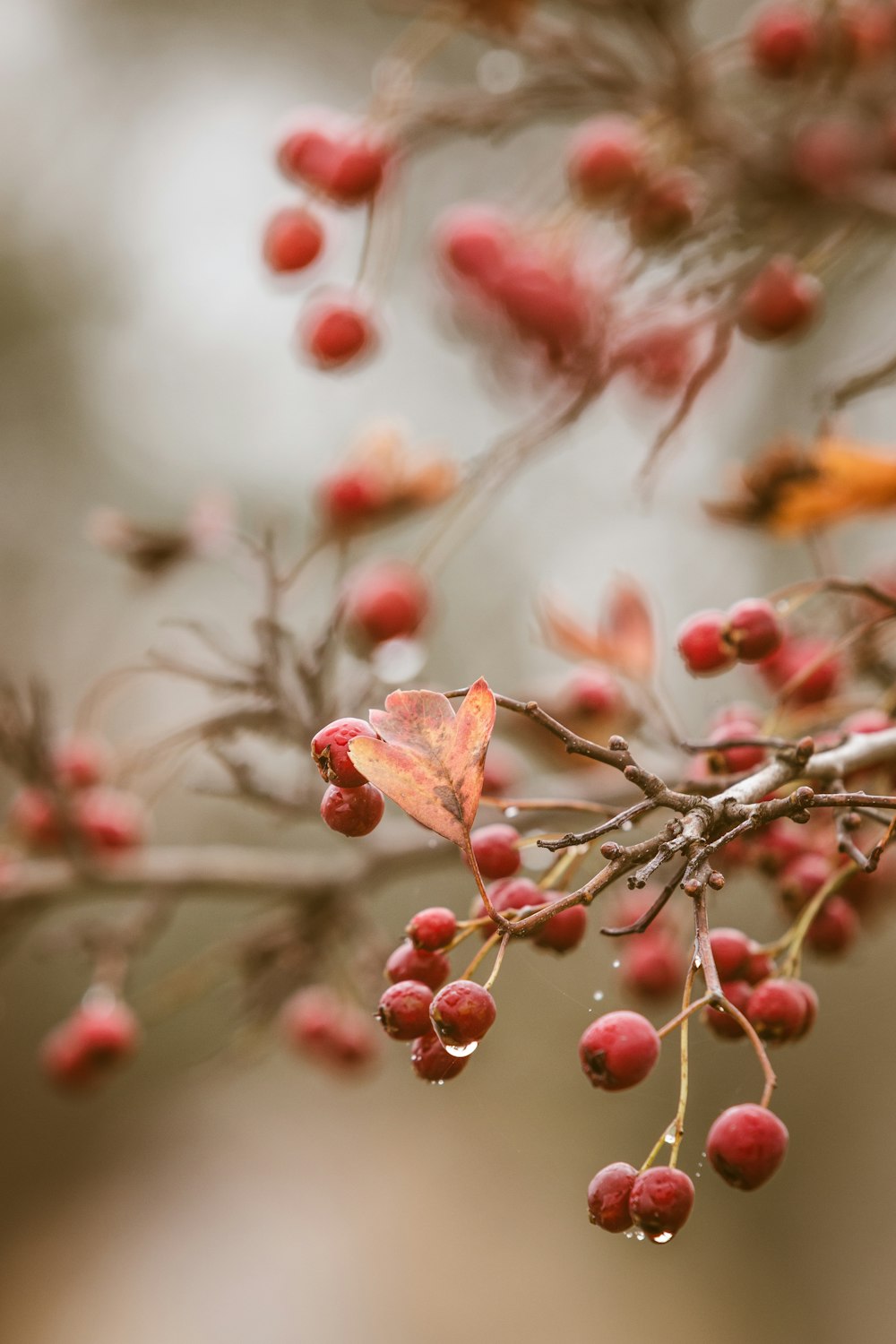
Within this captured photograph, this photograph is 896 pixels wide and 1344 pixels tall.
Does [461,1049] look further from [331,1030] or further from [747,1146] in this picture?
[331,1030]

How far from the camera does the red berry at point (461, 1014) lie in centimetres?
44

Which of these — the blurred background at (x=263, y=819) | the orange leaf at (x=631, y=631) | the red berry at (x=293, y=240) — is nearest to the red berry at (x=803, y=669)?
the orange leaf at (x=631, y=631)

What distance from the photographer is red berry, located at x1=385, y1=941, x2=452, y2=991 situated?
19.3 inches

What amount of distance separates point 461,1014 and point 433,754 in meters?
0.11

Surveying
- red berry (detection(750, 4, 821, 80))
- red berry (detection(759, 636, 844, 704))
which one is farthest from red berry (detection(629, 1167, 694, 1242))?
red berry (detection(750, 4, 821, 80))

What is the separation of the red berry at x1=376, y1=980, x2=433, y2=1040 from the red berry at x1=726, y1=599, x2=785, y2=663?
0.93ft

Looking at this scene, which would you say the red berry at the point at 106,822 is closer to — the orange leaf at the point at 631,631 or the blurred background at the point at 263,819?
the orange leaf at the point at 631,631

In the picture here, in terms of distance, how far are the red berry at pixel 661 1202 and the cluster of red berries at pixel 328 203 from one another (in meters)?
0.76

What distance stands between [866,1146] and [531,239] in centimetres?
430

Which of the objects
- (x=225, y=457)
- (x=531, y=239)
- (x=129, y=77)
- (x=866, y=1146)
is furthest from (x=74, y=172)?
(x=866, y=1146)

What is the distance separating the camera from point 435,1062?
1.52ft

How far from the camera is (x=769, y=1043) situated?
0.52 metres

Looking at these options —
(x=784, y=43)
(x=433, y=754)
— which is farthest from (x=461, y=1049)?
(x=784, y=43)

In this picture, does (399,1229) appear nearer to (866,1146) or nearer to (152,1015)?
(866,1146)
